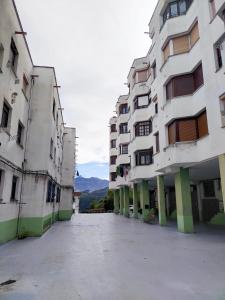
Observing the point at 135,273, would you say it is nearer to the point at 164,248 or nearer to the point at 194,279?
the point at 194,279

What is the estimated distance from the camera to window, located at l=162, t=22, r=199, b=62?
16.0 m

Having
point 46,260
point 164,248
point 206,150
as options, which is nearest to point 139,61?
point 206,150

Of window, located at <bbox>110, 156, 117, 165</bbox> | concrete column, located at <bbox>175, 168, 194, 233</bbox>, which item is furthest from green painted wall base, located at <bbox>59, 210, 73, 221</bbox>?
window, located at <bbox>110, 156, 117, 165</bbox>

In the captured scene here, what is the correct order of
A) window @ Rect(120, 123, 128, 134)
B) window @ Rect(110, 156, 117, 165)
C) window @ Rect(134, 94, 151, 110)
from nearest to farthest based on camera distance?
window @ Rect(134, 94, 151, 110) → window @ Rect(120, 123, 128, 134) → window @ Rect(110, 156, 117, 165)

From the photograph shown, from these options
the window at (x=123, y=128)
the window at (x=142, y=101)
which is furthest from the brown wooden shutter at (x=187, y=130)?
the window at (x=123, y=128)

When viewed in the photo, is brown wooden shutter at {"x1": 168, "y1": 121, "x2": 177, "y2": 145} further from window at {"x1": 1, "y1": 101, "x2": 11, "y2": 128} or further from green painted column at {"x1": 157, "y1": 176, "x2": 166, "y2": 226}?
window at {"x1": 1, "y1": 101, "x2": 11, "y2": 128}

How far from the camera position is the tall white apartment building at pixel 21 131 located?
450 inches

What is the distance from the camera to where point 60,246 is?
37.1 ft

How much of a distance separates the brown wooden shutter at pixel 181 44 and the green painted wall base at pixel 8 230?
16.2 meters

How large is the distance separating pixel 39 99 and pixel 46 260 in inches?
460

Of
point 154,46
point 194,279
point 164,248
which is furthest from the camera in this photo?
point 154,46

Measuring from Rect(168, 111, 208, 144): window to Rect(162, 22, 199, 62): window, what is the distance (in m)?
5.27

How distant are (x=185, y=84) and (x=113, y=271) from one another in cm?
1354

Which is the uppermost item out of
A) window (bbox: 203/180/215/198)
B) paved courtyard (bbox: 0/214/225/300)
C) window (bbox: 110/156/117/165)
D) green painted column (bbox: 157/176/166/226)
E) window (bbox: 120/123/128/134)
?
window (bbox: 120/123/128/134)
